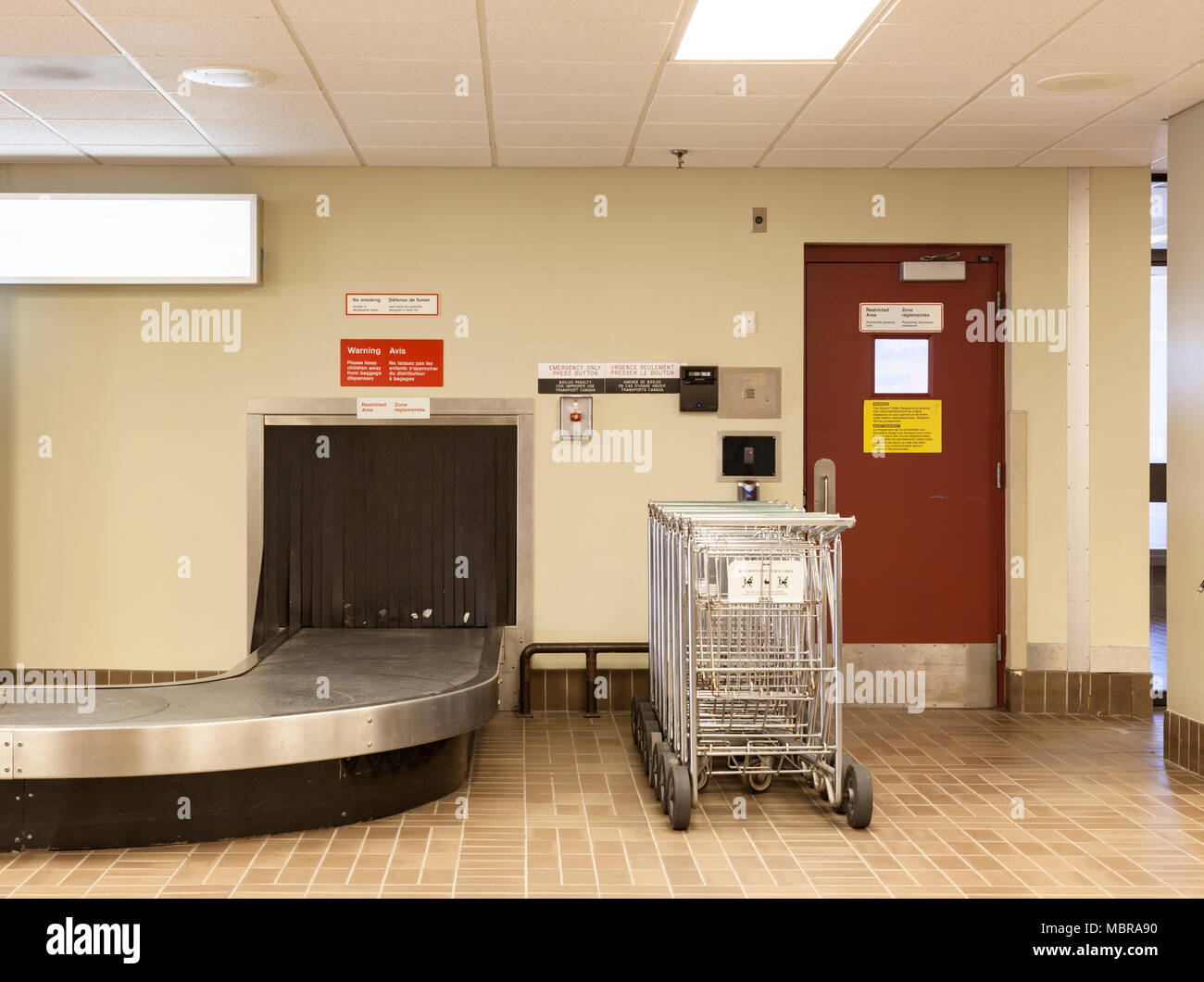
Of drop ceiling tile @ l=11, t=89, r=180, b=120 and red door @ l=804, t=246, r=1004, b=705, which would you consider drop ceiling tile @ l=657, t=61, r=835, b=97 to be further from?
drop ceiling tile @ l=11, t=89, r=180, b=120

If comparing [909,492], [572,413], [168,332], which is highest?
[168,332]

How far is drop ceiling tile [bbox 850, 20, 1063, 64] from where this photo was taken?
4020mm

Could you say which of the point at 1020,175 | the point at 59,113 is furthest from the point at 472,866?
the point at 1020,175

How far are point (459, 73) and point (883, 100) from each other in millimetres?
1825

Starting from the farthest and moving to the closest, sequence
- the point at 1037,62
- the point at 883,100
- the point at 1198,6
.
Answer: the point at 883,100, the point at 1037,62, the point at 1198,6

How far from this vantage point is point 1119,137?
545 cm

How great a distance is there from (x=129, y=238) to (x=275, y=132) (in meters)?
1.06

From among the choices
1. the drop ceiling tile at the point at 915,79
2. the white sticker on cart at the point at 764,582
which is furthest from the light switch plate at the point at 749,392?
the white sticker on cart at the point at 764,582

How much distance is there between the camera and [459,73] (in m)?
4.52

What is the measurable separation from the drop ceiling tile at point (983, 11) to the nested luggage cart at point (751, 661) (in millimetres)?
1762

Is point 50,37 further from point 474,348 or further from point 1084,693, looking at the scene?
point 1084,693

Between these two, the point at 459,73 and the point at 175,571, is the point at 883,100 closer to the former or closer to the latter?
the point at 459,73

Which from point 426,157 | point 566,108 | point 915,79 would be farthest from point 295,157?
point 915,79

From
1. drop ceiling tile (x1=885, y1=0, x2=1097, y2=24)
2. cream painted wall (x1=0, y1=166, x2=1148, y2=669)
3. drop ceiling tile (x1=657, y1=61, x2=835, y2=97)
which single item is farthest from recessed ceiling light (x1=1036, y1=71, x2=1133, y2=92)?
cream painted wall (x1=0, y1=166, x2=1148, y2=669)
